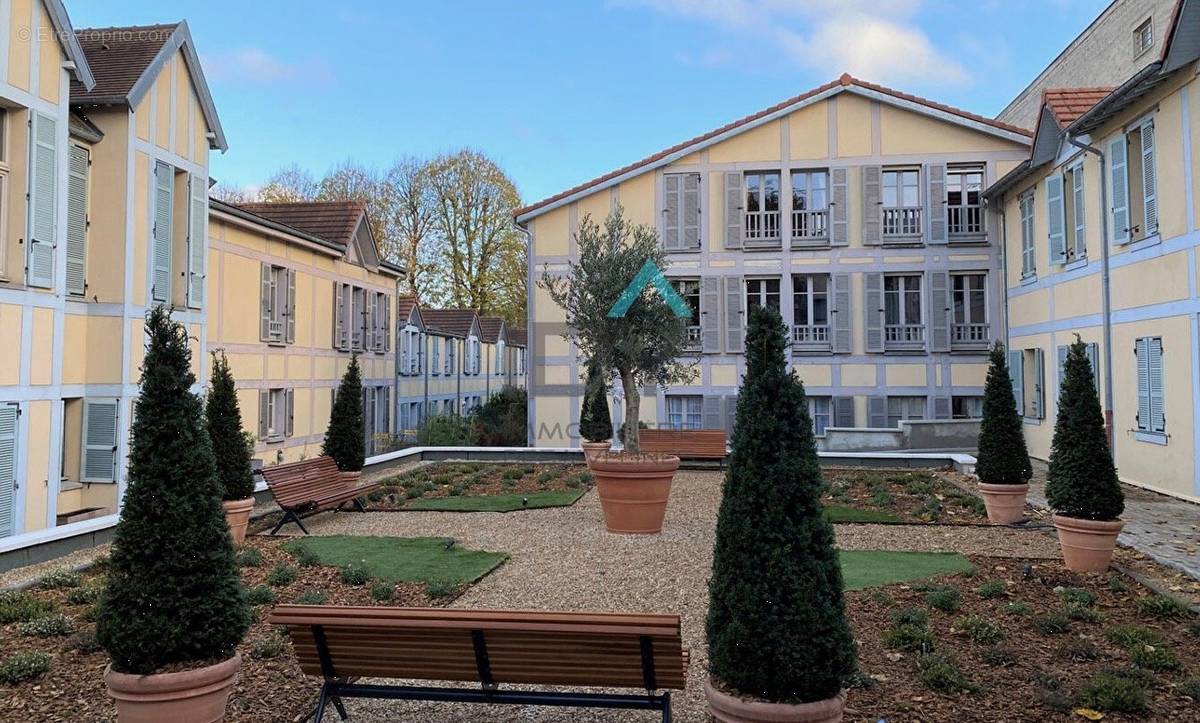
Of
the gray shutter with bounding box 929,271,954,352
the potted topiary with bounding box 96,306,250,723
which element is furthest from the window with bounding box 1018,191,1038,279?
the potted topiary with bounding box 96,306,250,723

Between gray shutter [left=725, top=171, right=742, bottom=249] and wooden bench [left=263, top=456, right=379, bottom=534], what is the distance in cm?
1200

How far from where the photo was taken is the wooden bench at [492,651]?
369cm

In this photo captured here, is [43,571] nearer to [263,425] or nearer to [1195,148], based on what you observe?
[263,425]

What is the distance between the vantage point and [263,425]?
709 inches

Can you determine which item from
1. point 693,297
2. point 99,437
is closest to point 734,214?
point 693,297

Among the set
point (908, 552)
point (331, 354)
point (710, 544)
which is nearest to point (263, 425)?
point (331, 354)

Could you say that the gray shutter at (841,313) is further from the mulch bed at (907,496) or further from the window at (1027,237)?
the mulch bed at (907,496)

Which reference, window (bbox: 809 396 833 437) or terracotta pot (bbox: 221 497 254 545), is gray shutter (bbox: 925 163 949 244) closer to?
window (bbox: 809 396 833 437)

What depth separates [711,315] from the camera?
2083 cm

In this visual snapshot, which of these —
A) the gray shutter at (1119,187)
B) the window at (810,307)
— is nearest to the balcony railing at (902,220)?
the window at (810,307)

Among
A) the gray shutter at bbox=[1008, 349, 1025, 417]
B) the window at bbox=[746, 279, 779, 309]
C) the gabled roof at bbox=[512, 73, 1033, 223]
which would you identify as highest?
the gabled roof at bbox=[512, 73, 1033, 223]

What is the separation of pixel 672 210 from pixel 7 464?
15.1 meters

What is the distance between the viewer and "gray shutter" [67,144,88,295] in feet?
37.5

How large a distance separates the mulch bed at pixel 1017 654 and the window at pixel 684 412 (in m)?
13.6
